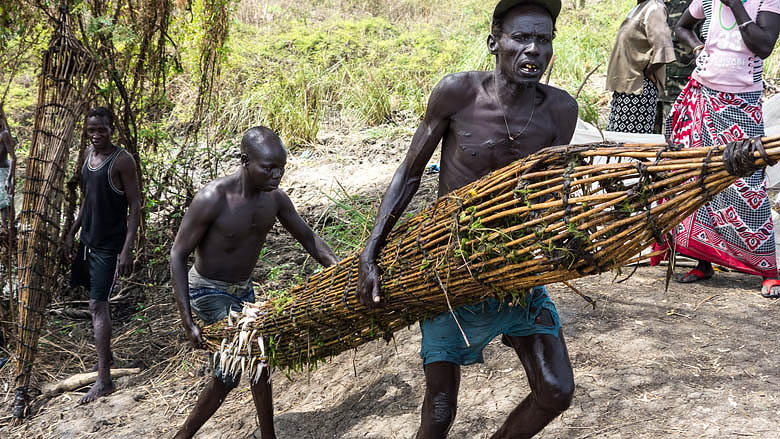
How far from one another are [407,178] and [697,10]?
283cm

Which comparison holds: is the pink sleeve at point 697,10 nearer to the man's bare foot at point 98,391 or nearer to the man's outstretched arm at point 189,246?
the man's outstretched arm at point 189,246

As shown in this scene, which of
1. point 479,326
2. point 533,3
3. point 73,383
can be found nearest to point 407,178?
point 479,326

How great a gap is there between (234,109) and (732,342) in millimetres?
6472

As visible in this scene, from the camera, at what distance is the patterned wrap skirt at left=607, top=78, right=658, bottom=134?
570cm

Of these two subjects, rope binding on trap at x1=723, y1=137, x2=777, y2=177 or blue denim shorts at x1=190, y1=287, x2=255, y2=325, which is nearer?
rope binding on trap at x1=723, y1=137, x2=777, y2=177

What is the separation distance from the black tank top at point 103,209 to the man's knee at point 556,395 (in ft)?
10.1

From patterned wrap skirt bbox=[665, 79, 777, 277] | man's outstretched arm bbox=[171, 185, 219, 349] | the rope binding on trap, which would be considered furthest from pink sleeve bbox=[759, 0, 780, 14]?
man's outstretched arm bbox=[171, 185, 219, 349]

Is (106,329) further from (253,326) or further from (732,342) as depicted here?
(732,342)

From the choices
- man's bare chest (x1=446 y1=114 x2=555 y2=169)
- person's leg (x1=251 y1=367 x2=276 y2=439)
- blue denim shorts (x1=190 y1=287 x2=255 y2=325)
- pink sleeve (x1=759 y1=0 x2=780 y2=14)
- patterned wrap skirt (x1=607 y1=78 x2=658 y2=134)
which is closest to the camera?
man's bare chest (x1=446 y1=114 x2=555 y2=169)

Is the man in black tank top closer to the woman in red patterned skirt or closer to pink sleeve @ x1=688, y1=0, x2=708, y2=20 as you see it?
A: the woman in red patterned skirt

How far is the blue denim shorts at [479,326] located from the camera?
2514mm

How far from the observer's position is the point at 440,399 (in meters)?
2.60

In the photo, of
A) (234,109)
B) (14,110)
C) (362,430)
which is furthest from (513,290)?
(14,110)

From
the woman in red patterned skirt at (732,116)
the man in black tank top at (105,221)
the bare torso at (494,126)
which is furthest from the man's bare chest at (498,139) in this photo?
the man in black tank top at (105,221)
